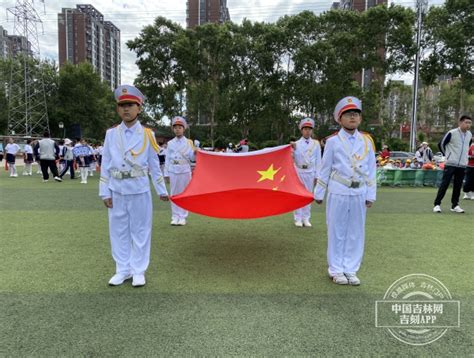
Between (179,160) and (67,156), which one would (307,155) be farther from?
(67,156)

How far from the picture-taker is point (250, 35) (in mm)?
29031

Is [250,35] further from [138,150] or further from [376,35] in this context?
[138,150]

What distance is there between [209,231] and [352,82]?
25.6 m

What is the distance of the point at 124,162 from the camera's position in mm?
3689

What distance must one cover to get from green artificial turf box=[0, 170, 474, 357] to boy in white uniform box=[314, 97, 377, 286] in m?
0.28

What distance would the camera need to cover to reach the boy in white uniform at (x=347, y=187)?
3.80m

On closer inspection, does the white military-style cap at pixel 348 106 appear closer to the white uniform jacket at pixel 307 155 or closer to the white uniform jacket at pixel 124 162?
the white uniform jacket at pixel 124 162

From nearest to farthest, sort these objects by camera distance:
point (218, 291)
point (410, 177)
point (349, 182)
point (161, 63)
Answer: point (218, 291) → point (349, 182) → point (410, 177) → point (161, 63)

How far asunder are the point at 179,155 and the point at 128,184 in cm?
307

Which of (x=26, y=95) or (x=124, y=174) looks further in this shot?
(x=26, y=95)

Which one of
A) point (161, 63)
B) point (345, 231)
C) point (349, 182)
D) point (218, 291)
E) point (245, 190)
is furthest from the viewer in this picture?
point (161, 63)

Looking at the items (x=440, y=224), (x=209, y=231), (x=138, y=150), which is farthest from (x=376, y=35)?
(x=138, y=150)

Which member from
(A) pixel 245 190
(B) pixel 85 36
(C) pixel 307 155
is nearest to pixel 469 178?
(C) pixel 307 155

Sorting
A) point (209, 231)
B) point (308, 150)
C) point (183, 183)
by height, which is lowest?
point (209, 231)
